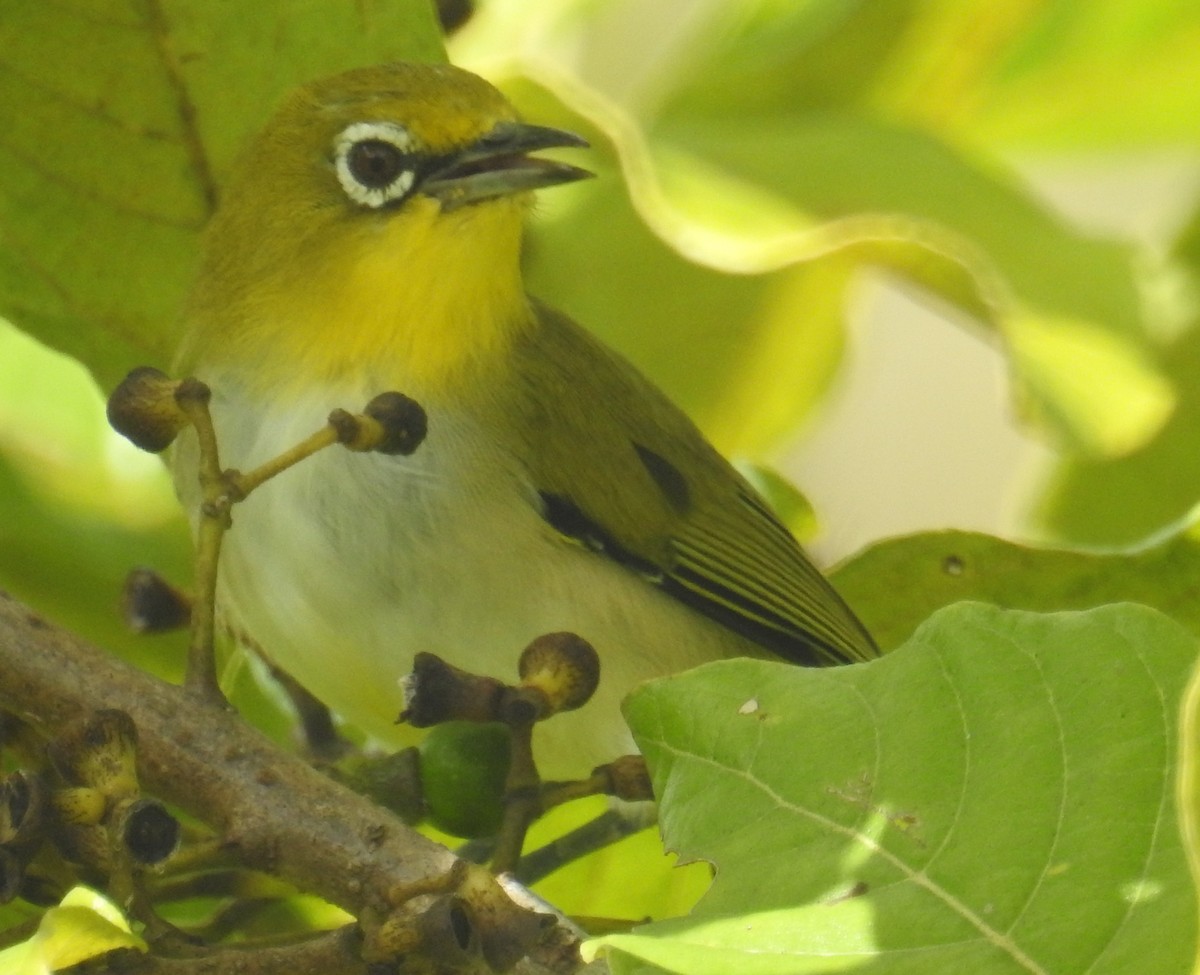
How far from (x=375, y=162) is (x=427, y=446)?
0.40m

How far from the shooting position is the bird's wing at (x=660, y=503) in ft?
9.27

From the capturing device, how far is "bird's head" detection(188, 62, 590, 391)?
2514 millimetres

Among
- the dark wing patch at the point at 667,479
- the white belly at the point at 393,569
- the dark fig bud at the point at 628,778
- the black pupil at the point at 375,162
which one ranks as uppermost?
the black pupil at the point at 375,162

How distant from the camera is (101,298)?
2.55 metres

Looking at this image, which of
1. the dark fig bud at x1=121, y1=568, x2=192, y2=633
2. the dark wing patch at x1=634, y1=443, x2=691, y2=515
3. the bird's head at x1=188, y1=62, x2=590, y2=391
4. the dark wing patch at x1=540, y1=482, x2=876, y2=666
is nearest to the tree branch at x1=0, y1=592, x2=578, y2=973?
the dark fig bud at x1=121, y1=568, x2=192, y2=633

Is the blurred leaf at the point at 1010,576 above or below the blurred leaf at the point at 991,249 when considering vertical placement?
below

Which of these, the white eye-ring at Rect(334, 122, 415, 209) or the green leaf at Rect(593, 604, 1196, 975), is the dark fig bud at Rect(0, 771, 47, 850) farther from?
the white eye-ring at Rect(334, 122, 415, 209)

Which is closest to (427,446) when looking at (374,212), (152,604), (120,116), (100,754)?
(374,212)

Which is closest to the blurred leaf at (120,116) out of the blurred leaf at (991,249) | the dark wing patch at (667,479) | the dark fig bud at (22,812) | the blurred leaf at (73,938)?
the blurred leaf at (991,249)

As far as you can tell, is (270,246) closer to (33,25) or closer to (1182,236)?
(33,25)

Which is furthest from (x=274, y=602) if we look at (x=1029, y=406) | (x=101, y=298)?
(x=1029, y=406)

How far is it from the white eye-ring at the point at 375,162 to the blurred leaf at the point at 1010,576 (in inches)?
32.3

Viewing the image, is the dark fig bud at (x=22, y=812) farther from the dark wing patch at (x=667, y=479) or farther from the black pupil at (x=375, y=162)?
the dark wing patch at (x=667, y=479)

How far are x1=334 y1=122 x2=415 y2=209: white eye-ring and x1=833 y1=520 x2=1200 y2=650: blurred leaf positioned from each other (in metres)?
0.82
